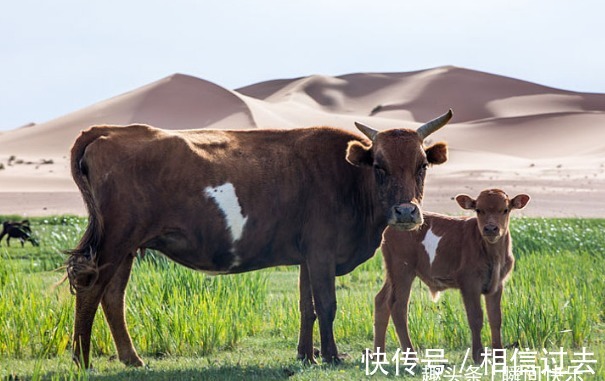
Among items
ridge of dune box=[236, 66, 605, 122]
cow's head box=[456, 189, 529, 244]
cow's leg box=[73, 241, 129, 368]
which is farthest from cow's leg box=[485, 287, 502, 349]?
ridge of dune box=[236, 66, 605, 122]

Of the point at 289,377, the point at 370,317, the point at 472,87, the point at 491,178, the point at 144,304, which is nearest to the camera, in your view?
the point at 289,377

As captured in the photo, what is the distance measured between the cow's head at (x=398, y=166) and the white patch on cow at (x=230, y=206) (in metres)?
1.14

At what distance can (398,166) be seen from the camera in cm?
852

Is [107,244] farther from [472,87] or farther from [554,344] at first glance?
[472,87]

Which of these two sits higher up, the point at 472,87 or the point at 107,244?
the point at 472,87

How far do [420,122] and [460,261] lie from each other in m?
111

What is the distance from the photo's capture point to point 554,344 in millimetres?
9953

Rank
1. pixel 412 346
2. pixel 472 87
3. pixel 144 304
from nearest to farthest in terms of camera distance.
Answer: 1. pixel 412 346
2. pixel 144 304
3. pixel 472 87

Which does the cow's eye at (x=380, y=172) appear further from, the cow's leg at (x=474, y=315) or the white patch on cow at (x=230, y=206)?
the cow's leg at (x=474, y=315)

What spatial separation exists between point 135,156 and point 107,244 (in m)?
0.85

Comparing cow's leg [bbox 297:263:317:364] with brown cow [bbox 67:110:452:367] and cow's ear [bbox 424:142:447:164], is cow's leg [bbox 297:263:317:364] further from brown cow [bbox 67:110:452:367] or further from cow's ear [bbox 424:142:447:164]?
cow's ear [bbox 424:142:447:164]

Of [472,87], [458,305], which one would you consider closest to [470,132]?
[472,87]

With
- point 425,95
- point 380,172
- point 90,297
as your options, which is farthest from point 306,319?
point 425,95

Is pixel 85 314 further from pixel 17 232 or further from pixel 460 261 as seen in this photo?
pixel 17 232
